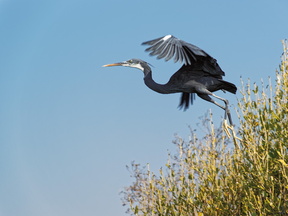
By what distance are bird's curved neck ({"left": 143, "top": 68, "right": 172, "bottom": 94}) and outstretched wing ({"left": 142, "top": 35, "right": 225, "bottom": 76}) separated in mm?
742

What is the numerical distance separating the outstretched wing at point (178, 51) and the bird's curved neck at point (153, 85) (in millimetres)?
742

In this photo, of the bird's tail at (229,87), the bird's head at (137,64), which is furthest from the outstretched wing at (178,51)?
the bird's head at (137,64)

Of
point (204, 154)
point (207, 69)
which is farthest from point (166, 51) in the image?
point (204, 154)

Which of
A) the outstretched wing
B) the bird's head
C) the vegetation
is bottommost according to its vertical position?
the vegetation

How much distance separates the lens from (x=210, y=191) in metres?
8.28

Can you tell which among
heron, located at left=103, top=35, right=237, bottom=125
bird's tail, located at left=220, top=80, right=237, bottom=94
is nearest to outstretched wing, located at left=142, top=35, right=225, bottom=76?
heron, located at left=103, top=35, right=237, bottom=125

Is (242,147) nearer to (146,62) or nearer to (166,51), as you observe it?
(166,51)

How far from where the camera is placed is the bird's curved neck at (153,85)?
10352 millimetres

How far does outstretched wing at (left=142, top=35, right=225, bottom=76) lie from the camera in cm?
916

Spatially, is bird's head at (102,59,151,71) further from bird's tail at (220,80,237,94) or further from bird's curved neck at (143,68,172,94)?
bird's tail at (220,80,237,94)

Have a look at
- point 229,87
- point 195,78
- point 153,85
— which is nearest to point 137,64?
point 153,85

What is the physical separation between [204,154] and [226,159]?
38 cm

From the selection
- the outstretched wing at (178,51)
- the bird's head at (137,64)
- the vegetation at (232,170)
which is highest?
the bird's head at (137,64)

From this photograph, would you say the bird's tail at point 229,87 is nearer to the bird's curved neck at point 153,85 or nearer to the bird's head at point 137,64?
the bird's curved neck at point 153,85
